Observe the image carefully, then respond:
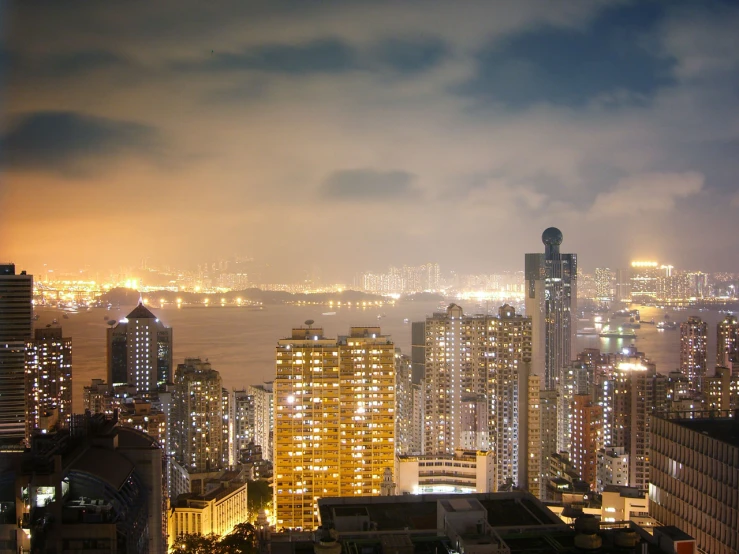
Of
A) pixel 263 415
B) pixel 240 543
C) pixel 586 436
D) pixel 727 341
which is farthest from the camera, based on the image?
pixel 727 341

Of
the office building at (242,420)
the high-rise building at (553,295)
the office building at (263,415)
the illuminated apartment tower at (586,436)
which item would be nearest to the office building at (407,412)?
the office building at (263,415)

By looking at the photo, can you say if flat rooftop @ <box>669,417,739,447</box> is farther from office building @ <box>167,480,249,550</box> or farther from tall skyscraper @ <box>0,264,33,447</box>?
office building @ <box>167,480,249,550</box>

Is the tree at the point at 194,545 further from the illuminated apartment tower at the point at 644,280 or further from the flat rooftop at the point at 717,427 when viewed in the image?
the illuminated apartment tower at the point at 644,280

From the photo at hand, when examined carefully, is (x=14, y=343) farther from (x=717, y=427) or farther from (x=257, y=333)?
(x=257, y=333)

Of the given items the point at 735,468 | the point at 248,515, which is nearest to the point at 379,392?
the point at 248,515

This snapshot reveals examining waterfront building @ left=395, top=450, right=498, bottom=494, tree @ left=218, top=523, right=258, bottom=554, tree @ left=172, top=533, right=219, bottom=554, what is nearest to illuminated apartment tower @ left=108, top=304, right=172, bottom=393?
tree @ left=218, top=523, right=258, bottom=554

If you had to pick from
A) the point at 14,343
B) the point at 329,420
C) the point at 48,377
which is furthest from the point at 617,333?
the point at 14,343
